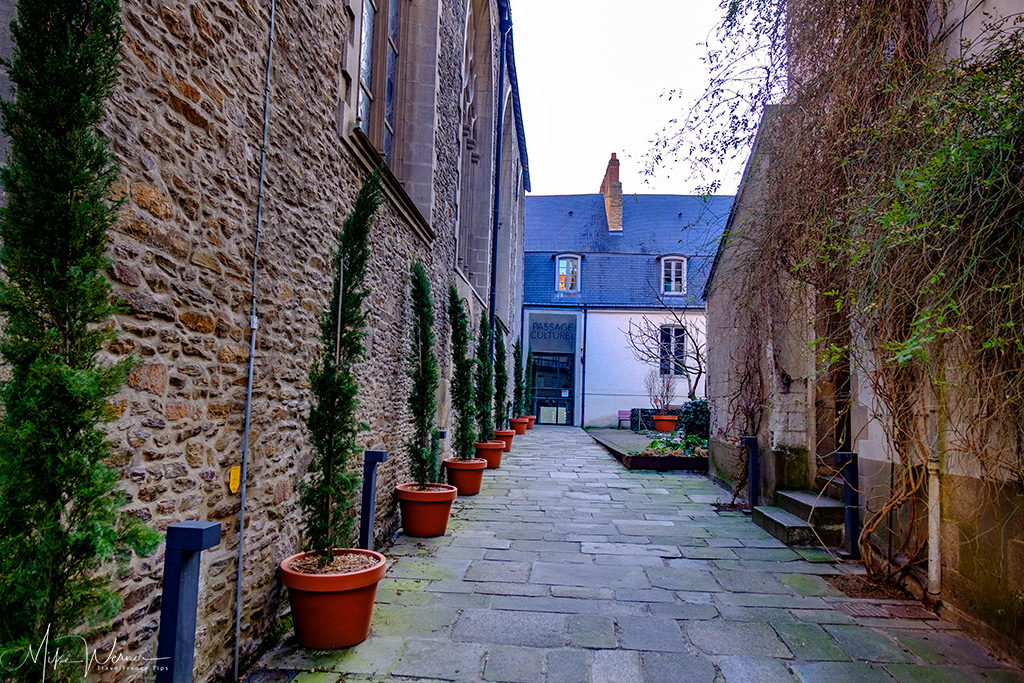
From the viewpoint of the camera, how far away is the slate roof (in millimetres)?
21438

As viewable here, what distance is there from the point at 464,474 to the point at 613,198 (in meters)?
17.9

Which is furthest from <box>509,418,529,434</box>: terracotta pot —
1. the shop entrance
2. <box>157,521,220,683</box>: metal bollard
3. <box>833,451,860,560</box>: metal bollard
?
<box>157,521,220,683</box>: metal bollard

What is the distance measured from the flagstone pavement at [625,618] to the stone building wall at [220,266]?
68cm

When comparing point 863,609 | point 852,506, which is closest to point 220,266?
point 863,609

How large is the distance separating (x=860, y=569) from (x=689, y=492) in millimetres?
3247

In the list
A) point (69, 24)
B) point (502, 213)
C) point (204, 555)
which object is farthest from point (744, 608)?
point (502, 213)

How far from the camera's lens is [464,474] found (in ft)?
23.4

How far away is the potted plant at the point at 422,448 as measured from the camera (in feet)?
16.8

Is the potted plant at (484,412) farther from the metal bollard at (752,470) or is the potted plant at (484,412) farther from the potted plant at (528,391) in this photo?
the potted plant at (528,391)

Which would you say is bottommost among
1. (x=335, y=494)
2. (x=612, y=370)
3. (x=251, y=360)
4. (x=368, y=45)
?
(x=335, y=494)

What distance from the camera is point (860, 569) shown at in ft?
14.1

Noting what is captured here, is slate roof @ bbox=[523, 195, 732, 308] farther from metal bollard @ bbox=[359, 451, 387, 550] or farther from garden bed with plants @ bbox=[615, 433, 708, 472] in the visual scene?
metal bollard @ bbox=[359, 451, 387, 550]

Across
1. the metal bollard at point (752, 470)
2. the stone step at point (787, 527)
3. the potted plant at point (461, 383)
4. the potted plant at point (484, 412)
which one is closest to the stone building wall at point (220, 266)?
the potted plant at point (461, 383)

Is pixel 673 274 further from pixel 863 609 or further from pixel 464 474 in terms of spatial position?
pixel 863 609
